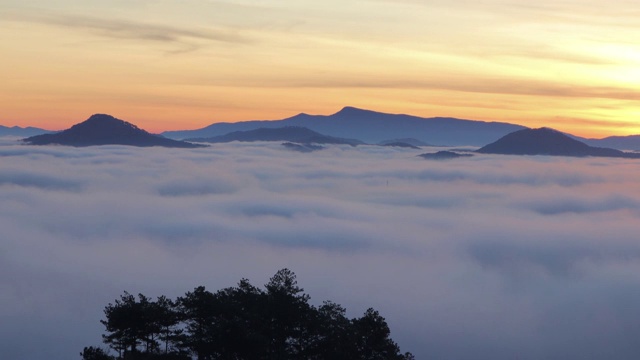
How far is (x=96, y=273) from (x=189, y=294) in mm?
95745

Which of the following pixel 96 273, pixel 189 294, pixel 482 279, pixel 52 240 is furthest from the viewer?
pixel 52 240

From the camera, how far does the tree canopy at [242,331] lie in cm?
3425

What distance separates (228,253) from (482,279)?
52.6 metres

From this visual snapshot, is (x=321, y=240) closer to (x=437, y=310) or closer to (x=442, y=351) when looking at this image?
(x=437, y=310)

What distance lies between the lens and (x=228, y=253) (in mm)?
150875

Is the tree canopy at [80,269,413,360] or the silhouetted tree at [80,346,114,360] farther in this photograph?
the tree canopy at [80,269,413,360]

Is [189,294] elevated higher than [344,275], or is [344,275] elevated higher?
[189,294]

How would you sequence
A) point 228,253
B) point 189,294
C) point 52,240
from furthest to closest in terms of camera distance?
point 52,240
point 228,253
point 189,294

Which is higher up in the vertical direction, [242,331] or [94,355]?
[242,331]

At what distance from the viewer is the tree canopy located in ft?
112

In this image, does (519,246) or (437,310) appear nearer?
(437,310)

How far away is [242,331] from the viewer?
110 feet

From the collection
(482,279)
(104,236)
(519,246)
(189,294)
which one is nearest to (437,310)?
(482,279)

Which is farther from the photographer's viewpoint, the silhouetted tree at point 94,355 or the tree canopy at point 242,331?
the tree canopy at point 242,331
